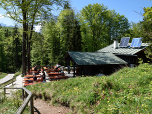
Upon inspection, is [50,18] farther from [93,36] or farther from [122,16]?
[122,16]

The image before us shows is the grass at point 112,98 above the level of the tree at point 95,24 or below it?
below

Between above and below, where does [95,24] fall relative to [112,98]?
above

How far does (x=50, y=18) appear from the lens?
52.9 ft

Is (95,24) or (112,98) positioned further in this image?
(95,24)

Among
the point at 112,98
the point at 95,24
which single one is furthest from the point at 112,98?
the point at 95,24

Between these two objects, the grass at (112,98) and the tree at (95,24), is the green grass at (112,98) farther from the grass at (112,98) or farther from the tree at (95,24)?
the tree at (95,24)

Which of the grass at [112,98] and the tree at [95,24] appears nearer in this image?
the grass at [112,98]

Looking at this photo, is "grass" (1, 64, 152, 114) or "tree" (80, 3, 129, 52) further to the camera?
"tree" (80, 3, 129, 52)

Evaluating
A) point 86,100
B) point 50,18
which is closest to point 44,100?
point 86,100

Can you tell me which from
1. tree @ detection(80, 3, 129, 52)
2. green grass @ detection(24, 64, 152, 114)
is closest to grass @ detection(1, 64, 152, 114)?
green grass @ detection(24, 64, 152, 114)

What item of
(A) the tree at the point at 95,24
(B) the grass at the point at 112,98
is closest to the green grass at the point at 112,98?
(B) the grass at the point at 112,98

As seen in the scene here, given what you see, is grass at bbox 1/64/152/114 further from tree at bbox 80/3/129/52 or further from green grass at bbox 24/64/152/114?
tree at bbox 80/3/129/52

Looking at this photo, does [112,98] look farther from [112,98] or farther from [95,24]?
[95,24]

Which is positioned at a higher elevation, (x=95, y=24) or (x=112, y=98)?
(x=95, y=24)
